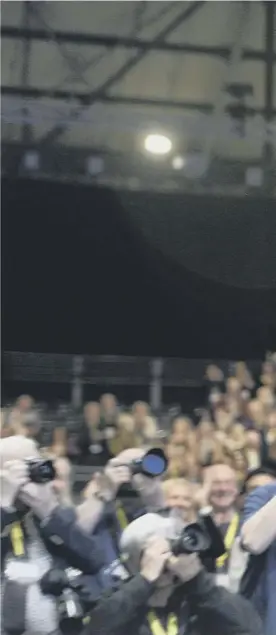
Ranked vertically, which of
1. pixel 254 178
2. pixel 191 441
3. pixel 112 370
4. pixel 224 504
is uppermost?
pixel 254 178

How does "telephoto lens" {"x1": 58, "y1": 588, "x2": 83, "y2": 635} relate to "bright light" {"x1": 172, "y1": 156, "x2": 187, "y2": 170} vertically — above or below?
below

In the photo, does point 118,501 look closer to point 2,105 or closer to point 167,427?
point 167,427

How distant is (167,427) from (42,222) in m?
0.52

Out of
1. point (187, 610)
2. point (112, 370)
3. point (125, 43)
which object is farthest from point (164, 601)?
point (125, 43)

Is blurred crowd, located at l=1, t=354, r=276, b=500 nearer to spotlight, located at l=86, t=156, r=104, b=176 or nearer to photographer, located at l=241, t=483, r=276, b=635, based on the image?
photographer, located at l=241, t=483, r=276, b=635

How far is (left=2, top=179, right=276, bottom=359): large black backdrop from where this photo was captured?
1.99 m

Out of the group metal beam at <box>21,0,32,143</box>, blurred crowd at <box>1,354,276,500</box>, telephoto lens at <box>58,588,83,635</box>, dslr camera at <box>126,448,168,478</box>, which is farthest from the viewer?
metal beam at <box>21,0,32,143</box>

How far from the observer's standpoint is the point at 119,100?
78.4 inches

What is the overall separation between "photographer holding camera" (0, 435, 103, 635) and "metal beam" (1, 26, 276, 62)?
2.99 feet

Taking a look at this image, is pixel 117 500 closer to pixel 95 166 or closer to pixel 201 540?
pixel 201 540

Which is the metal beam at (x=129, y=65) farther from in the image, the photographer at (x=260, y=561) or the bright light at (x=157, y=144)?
the photographer at (x=260, y=561)

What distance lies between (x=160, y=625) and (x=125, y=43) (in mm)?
1205

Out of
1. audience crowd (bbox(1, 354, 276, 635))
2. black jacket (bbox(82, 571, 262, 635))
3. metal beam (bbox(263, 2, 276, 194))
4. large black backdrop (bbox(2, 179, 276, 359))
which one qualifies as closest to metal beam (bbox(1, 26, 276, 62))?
metal beam (bbox(263, 2, 276, 194))

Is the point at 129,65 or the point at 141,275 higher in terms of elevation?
the point at 129,65
